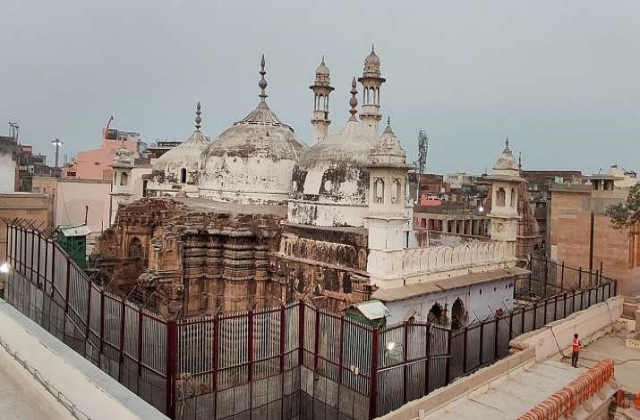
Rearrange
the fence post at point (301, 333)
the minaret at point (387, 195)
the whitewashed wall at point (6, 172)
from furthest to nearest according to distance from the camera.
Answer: the whitewashed wall at point (6, 172) → the minaret at point (387, 195) → the fence post at point (301, 333)

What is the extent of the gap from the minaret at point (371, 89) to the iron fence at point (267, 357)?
12945mm


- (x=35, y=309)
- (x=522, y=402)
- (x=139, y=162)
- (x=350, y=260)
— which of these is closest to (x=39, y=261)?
(x=35, y=309)

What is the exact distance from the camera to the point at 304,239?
15359 millimetres

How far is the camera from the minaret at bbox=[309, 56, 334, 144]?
974 inches

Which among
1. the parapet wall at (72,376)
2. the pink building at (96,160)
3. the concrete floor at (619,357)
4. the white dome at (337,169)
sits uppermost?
the pink building at (96,160)

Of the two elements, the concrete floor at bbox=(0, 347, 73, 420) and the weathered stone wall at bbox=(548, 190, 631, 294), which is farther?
the weathered stone wall at bbox=(548, 190, 631, 294)

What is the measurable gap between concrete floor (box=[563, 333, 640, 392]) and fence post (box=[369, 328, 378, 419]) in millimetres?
4834

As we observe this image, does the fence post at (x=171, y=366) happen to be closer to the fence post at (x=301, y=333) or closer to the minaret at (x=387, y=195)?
the fence post at (x=301, y=333)

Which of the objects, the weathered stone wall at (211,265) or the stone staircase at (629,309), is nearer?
the stone staircase at (629,309)

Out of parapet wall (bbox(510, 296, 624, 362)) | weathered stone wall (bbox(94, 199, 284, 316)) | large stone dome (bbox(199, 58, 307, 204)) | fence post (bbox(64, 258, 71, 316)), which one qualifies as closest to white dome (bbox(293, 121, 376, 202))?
weathered stone wall (bbox(94, 199, 284, 316))

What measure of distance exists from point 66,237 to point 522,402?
44.3 ft

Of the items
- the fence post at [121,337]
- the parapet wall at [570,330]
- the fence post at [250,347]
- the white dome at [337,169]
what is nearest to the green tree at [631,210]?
the parapet wall at [570,330]

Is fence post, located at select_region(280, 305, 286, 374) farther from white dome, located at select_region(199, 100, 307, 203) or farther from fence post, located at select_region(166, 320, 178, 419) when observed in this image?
white dome, located at select_region(199, 100, 307, 203)

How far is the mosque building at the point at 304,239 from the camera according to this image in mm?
13492
